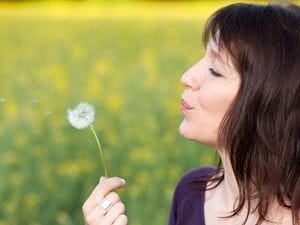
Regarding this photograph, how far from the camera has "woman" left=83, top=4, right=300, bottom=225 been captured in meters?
2.78

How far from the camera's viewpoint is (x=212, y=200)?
3.00m

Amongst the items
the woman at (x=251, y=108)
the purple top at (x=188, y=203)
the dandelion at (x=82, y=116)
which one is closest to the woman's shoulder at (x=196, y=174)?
the purple top at (x=188, y=203)

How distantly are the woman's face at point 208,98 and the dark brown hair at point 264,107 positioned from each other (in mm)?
18

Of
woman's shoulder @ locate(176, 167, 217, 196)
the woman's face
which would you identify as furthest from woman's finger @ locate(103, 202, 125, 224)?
woman's shoulder @ locate(176, 167, 217, 196)

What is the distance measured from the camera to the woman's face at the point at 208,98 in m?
2.82

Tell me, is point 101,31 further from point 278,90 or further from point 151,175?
point 278,90

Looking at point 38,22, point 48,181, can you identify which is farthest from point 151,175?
point 38,22

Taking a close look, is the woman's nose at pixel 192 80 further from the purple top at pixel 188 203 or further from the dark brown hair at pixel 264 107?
the purple top at pixel 188 203

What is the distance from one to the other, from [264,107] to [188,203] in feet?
1.23

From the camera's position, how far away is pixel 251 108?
2.79m

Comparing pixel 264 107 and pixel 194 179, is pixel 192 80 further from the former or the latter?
A: pixel 194 179

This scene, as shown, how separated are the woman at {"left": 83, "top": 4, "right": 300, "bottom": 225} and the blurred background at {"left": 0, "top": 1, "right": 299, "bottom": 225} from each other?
55 cm

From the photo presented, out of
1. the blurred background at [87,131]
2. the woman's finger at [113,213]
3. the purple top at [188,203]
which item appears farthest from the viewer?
the blurred background at [87,131]

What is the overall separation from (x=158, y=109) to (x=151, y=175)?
167 centimetres
